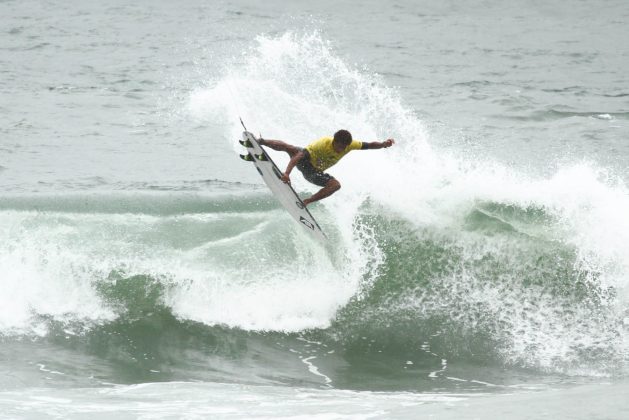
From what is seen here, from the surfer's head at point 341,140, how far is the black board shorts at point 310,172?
0.38m

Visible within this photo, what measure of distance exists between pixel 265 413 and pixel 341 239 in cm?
443

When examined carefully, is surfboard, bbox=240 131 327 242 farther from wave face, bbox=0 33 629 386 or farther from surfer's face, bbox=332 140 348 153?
surfer's face, bbox=332 140 348 153

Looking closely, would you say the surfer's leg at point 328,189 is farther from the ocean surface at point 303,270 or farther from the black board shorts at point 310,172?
the ocean surface at point 303,270

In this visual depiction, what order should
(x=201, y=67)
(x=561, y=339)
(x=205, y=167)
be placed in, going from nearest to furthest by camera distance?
(x=561, y=339)
(x=205, y=167)
(x=201, y=67)

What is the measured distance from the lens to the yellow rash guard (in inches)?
420

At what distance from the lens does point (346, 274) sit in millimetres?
12070

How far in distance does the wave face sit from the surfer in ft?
4.80

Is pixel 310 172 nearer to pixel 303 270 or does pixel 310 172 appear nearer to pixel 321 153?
pixel 321 153

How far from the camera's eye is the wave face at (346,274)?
10984 mm

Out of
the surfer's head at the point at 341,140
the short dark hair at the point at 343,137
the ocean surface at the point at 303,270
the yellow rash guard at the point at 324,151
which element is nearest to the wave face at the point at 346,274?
the ocean surface at the point at 303,270

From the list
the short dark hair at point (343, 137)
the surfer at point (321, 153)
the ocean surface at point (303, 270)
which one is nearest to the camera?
the ocean surface at point (303, 270)

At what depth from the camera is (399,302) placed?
464 inches

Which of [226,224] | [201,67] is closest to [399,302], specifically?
[226,224]

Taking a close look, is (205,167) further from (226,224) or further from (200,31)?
(200,31)
